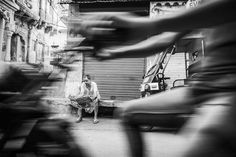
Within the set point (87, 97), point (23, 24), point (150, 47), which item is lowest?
point (87, 97)

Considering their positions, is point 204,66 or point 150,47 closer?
point 204,66

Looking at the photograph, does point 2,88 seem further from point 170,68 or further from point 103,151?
point 170,68

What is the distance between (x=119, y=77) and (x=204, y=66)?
9.96m

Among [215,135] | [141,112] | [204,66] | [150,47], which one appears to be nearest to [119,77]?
[150,47]

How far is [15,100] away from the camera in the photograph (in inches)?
55.2

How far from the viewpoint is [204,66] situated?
128 centimetres

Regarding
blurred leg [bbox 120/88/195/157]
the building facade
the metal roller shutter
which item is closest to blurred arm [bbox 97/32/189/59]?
blurred leg [bbox 120/88/195/157]

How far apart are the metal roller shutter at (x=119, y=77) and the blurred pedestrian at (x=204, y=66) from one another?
9655mm

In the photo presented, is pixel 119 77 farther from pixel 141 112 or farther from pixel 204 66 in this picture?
pixel 204 66

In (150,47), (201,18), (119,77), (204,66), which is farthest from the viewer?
(119,77)

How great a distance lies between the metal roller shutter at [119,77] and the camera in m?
11.1

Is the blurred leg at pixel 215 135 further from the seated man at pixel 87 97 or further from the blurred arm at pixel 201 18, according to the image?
the seated man at pixel 87 97

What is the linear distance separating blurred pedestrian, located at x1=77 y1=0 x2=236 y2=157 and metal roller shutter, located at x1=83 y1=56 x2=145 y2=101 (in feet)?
31.7

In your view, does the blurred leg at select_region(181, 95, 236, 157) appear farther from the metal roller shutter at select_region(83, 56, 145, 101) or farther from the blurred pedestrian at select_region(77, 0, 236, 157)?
the metal roller shutter at select_region(83, 56, 145, 101)
